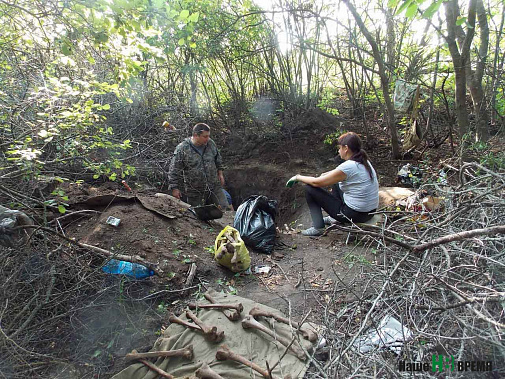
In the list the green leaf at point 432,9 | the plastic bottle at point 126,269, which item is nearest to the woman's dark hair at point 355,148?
the green leaf at point 432,9

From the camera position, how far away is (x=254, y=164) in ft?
22.0

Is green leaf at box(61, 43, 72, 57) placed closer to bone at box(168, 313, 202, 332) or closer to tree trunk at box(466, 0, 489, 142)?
bone at box(168, 313, 202, 332)

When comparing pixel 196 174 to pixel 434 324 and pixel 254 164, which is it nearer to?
pixel 254 164

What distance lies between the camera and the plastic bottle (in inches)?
104

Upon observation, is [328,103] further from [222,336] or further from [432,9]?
[222,336]

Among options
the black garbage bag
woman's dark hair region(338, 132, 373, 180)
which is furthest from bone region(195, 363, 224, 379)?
woman's dark hair region(338, 132, 373, 180)

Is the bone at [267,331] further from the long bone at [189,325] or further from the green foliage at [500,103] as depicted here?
the green foliage at [500,103]

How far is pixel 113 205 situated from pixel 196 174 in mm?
1565

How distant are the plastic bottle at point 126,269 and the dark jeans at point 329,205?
2350 mm

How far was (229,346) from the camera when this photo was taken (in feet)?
6.87

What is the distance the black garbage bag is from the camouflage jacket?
129cm

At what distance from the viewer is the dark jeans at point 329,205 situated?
148 inches

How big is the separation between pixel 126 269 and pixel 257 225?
160cm

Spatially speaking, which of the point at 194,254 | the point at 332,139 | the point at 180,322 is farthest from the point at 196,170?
the point at 332,139
